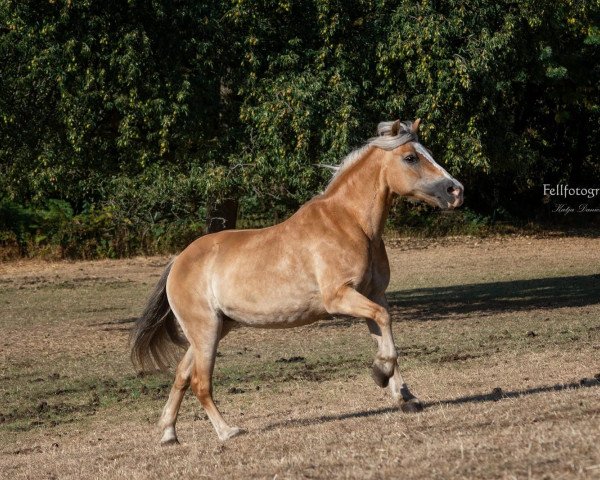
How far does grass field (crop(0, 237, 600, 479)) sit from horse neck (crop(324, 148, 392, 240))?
165 centimetres

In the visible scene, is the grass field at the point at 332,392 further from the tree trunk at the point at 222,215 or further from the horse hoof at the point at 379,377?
the tree trunk at the point at 222,215

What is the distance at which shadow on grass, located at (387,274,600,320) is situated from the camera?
2022cm

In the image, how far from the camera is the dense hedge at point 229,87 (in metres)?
16.4

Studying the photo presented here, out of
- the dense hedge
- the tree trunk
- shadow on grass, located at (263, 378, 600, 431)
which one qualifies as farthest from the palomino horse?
the tree trunk

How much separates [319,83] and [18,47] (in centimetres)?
463

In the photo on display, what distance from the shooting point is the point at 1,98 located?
1725 centimetres

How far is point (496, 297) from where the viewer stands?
882 inches

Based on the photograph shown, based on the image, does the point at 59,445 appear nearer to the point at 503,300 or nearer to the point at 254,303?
the point at 254,303

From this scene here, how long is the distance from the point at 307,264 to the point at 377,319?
0.88 meters

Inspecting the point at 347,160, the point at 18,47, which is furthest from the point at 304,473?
the point at 18,47

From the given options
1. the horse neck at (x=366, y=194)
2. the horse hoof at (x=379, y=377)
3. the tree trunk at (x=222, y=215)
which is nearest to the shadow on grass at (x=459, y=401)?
the horse hoof at (x=379, y=377)

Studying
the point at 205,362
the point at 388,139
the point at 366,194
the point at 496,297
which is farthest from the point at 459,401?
the point at 496,297

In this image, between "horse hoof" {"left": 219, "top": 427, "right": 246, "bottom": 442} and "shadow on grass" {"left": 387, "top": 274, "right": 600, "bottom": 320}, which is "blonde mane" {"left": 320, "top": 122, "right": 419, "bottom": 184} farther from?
"shadow on grass" {"left": 387, "top": 274, "right": 600, "bottom": 320}

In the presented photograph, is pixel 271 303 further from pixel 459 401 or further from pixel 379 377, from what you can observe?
pixel 459 401
